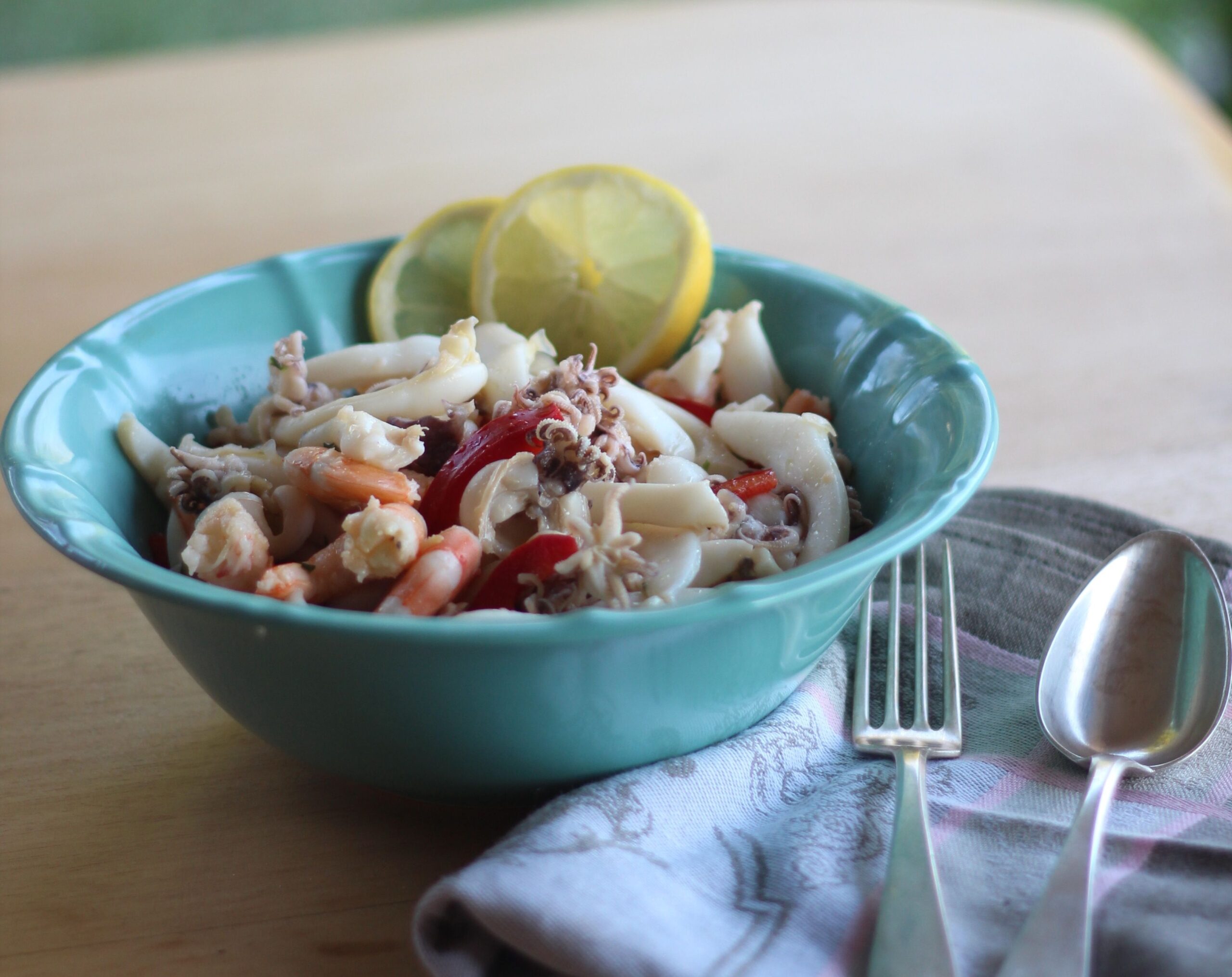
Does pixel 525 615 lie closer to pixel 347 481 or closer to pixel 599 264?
pixel 347 481

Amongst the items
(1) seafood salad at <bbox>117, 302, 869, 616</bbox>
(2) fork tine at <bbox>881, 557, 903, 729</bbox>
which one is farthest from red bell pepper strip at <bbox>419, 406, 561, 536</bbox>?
(2) fork tine at <bbox>881, 557, 903, 729</bbox>

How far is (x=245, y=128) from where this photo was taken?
3.40 meters

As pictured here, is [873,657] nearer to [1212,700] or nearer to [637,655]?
[1212,700]

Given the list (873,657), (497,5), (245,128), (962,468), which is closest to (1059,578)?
(873,657)

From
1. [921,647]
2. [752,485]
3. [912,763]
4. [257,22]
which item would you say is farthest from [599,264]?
[257,22]

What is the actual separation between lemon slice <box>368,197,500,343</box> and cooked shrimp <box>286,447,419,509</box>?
49 centimetres

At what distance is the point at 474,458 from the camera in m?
1.33

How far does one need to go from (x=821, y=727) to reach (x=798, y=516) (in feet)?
0.86

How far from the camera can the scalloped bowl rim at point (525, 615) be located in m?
0.98

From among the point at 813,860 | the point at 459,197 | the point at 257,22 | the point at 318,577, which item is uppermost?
the point at 257,22

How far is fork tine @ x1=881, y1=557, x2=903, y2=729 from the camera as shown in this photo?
130cm

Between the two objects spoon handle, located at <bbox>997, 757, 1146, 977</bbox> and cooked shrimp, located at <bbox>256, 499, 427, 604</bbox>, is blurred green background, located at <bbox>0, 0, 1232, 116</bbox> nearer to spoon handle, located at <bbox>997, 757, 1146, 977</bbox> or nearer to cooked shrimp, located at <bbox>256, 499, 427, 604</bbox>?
spoon handle, located at <bbox>997, 757, 1146, 977</bbox>

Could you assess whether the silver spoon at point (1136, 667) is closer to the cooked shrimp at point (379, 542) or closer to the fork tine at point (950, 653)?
the fork tine at point (950, 653)

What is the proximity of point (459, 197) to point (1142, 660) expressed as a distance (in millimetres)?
2110
